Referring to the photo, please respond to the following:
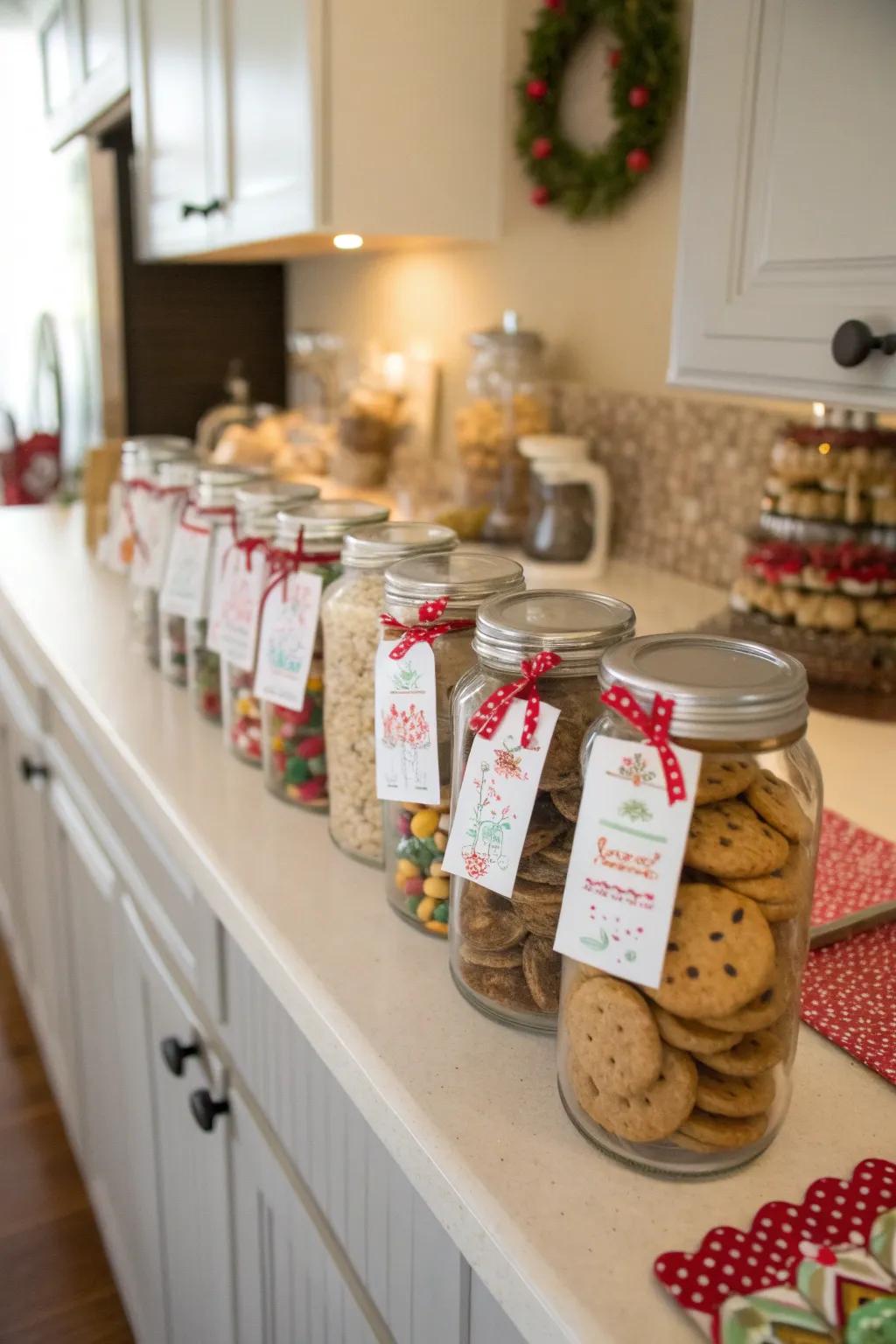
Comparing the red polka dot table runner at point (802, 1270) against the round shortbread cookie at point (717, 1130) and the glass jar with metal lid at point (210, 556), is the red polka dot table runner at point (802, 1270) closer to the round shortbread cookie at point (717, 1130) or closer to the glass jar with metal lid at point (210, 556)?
the round shortbread cookie at point (717, 1130)

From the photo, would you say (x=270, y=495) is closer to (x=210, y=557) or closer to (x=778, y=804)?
(x=210, y=557)

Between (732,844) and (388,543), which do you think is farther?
(388,543)

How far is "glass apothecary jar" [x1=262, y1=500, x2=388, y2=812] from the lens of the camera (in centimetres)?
92

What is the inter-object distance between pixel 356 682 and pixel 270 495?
30 centimetres

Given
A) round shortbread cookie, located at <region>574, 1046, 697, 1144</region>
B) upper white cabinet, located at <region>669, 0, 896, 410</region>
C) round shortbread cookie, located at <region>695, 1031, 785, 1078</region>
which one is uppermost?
upper white cabinet, located at <region>669, 0, 896, 410</region>

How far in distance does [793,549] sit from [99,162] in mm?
2084

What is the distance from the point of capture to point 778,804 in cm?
54

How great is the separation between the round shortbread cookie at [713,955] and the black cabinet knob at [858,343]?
410 mm

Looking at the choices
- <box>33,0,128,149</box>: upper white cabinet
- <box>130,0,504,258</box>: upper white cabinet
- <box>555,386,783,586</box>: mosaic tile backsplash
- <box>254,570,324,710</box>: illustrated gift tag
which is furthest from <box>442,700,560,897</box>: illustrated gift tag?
<box>33,0,128,149</box>: upper white cabinet

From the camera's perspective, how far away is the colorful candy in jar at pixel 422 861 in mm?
744

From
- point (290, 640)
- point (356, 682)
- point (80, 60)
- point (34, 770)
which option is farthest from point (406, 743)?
point (80, 60)

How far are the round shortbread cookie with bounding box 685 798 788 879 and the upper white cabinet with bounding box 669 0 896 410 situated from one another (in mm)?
381

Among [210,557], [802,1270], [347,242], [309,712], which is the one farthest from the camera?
[347,242]

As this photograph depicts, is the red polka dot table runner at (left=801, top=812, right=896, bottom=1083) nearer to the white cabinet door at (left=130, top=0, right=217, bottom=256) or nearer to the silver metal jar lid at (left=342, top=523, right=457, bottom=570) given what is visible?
the silver metal jar lid at (left=342, top=523, right=457, bottom=570)
